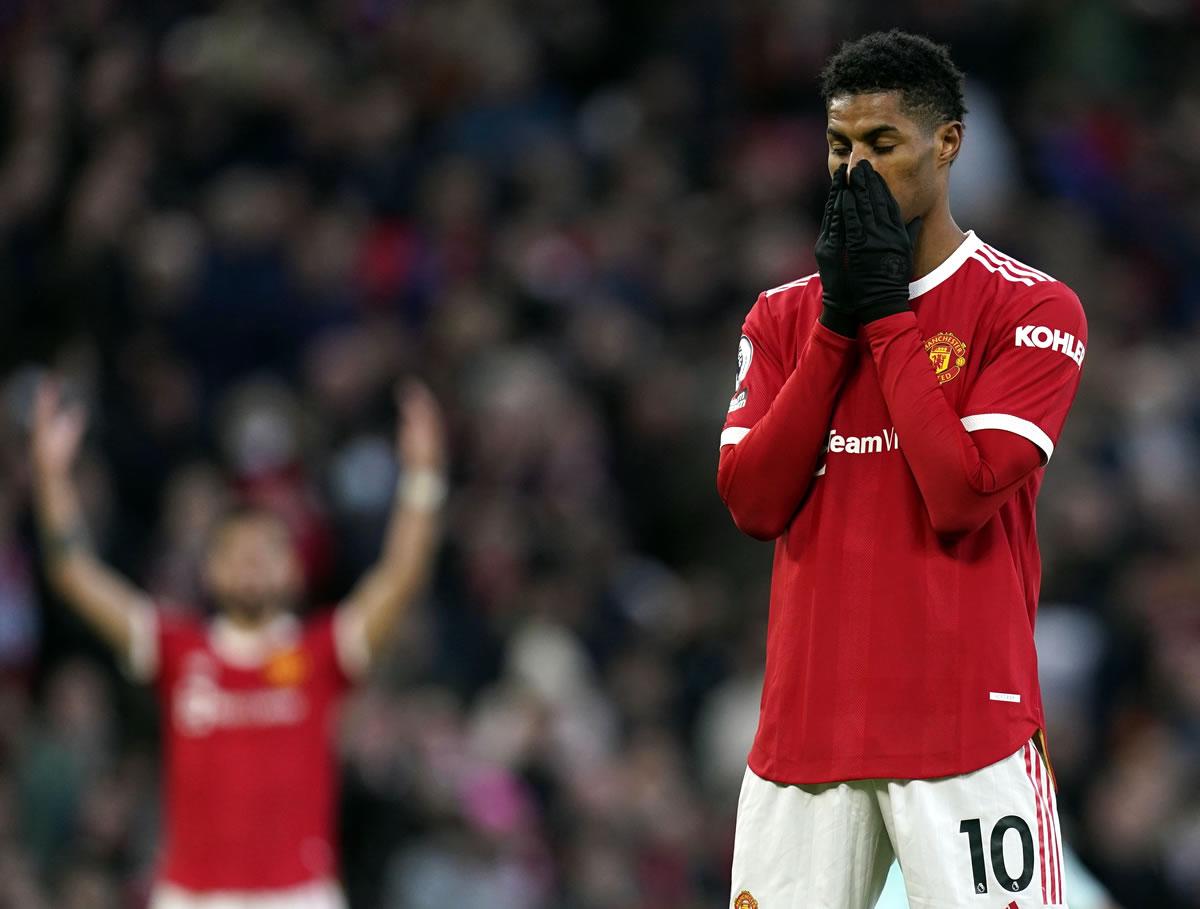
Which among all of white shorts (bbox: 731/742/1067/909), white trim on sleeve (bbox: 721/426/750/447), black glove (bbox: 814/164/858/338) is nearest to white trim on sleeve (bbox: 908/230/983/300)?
black glove (bbox: 814/164/858/338)

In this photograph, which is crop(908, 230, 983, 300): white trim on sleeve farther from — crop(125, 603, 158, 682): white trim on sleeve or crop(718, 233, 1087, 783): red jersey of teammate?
crop(125, 603, 158, 682): white trim on sleeve

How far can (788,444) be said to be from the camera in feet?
13.1

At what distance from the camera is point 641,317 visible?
12539mm

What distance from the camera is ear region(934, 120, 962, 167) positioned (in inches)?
158

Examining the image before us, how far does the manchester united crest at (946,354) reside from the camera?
4020mm

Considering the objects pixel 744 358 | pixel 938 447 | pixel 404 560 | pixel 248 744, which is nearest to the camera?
pixel 938 447

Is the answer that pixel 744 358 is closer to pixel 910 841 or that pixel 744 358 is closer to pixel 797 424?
pixel 797 424

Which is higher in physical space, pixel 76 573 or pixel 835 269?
pixel 835 269

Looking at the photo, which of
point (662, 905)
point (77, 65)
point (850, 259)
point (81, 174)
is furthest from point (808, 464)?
point (77, 65)

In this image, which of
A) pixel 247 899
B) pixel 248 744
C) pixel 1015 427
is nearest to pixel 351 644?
pixel 248 744

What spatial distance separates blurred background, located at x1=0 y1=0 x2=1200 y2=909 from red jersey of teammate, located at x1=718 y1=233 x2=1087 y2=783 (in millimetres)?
A: 5014

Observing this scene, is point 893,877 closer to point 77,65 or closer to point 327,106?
point 327,106

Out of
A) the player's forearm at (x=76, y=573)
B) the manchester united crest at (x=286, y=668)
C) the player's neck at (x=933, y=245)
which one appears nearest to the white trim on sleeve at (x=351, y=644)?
the manchester united crest at (x=286, y=668)

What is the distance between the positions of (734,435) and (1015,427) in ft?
1.89
